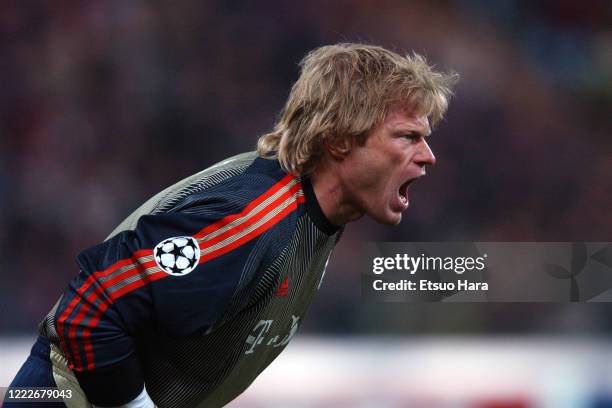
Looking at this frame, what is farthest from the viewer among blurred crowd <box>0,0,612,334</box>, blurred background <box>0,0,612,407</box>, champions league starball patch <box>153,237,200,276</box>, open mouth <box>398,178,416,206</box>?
blurred crowd <box>0,0,612,334</box>

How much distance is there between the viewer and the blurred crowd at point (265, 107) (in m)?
5.75

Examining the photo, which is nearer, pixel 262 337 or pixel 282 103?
pixel 262 337

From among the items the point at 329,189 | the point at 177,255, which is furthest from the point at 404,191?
the point at 177,255

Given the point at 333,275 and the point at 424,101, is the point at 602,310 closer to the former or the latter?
the point at 333,275

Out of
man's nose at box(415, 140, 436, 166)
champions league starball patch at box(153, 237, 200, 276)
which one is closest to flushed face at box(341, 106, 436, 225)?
man's nose at box(415, 140, 436, 166)

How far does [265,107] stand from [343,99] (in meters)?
3.74

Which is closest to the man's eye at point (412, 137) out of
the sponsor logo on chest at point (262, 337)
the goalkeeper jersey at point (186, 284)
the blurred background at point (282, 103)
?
the goalkeeper jersey at point (186, 284)

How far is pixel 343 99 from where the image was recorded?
7.45 feet

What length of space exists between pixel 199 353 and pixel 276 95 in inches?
154

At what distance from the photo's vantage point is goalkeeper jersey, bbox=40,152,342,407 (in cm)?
197

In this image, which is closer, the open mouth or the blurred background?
the open mouth

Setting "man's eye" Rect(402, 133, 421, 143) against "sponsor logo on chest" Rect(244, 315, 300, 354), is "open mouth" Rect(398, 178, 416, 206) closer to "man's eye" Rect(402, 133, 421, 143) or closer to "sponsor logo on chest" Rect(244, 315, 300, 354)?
"man's eye" Rect(402, 133, 421, 143)

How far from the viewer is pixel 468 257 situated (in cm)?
547

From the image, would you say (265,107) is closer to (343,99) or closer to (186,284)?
(343,99)
